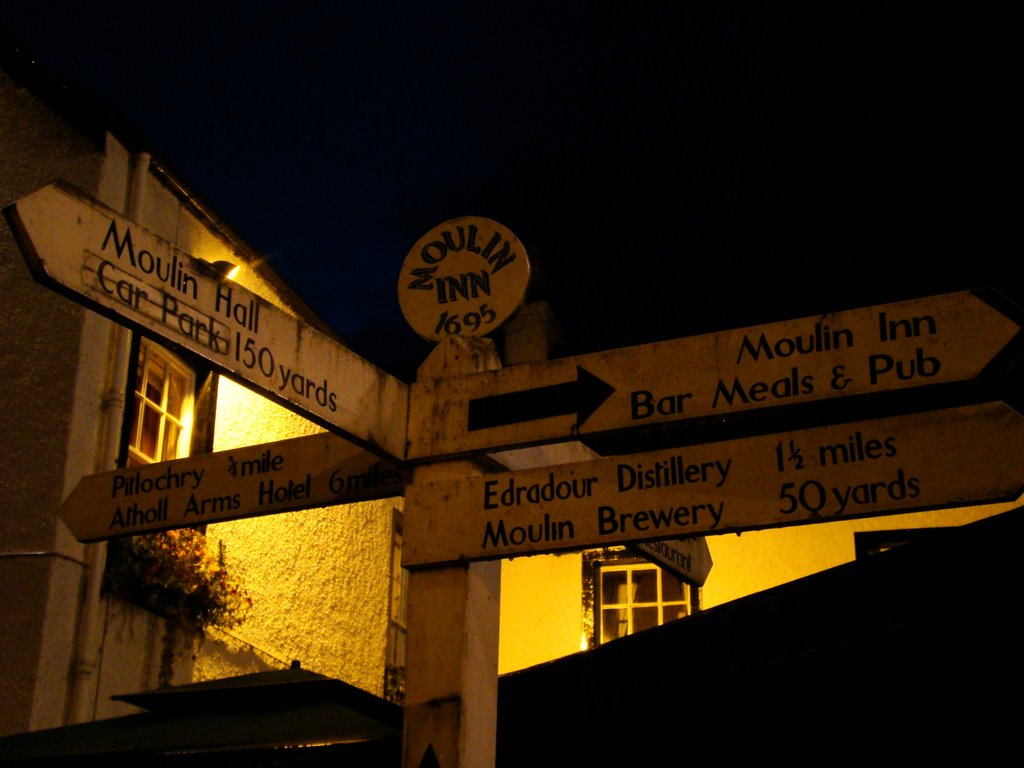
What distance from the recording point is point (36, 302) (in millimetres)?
7359

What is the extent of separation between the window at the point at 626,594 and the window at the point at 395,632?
5.74ft

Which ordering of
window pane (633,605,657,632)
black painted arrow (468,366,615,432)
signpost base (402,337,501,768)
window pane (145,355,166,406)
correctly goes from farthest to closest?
1. window pane (633,605,657,632)
2. window pane (145,355,166,406)
3. black painted arrow (468,366,615,432)
4. signpost base (402,337,501,768)

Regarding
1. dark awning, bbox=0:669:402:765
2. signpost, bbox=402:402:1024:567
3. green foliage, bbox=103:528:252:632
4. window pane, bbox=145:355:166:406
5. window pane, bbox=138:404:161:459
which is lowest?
dark awning, bbox=0:669:402:765

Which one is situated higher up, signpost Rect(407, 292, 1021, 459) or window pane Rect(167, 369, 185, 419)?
window pane Rect(167, 369, 185, 419)

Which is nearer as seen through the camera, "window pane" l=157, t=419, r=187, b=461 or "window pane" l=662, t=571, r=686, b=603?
"window pane" l=157, t=419, r=187, b=461

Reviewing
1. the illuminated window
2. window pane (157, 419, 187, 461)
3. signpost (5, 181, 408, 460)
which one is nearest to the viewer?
signpost (5, 181, 408, 460)

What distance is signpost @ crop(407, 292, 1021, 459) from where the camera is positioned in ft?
10.9

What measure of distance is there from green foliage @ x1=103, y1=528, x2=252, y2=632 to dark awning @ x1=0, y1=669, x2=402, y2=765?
1.91 metres

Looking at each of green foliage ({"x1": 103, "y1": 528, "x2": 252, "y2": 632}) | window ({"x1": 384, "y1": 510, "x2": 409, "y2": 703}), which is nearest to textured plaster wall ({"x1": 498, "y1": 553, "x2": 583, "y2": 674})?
window ({"x1": 384, "y1": 510, "x2": 409, "y2": 703})

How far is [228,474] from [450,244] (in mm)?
1116

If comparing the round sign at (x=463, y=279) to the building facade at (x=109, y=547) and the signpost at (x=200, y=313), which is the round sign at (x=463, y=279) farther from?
the building facade at (x=109, y=547)

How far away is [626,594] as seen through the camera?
37.1 ft

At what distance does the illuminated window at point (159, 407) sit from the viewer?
315 inches

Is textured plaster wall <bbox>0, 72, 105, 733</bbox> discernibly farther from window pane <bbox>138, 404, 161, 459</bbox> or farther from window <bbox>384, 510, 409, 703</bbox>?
window <bbox>384, 510, 409, 703</bbox>
